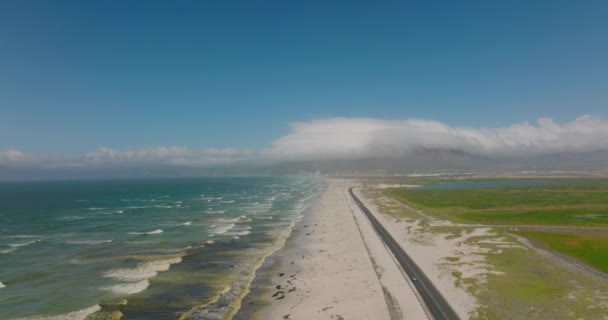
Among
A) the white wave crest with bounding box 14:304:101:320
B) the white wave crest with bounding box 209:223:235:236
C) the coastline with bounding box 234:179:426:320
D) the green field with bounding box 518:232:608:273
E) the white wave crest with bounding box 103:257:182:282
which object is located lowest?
the coastline with bounding box 234:179:426:320

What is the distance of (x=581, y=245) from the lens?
52875mm

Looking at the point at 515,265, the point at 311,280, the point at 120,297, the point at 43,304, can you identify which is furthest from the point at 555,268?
the point at 43,304

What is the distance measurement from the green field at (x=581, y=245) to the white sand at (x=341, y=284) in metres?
24.4

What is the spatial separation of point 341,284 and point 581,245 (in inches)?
1572

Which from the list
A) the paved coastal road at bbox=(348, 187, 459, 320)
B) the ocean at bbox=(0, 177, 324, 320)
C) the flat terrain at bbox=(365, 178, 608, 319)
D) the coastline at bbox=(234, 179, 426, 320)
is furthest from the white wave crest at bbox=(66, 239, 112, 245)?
the flat terrain at bbox=(365, 178, 608, 319)

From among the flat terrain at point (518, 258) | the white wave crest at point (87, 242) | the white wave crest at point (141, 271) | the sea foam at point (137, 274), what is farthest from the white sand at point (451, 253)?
the white wave crest at point (87, 242)

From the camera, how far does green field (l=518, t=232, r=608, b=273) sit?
44.5 m

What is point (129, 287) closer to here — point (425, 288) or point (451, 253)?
point (425, 288)

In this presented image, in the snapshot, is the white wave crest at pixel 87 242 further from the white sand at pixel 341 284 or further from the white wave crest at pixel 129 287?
the white sand at pixel 341 284

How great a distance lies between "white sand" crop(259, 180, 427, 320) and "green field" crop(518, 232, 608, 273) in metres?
24.4

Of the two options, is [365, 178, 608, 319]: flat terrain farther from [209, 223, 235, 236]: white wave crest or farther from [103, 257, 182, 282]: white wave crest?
[209, 223, 235, 236]: white wave crest

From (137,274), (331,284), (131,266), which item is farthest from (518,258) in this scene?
(131,266)

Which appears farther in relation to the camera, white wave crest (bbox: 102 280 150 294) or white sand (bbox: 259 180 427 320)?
white wave crest (bbox: 102 280 150 294)

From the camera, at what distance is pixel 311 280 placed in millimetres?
40375
